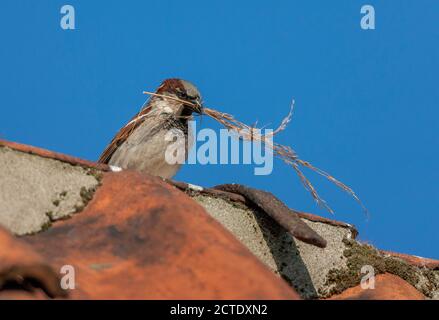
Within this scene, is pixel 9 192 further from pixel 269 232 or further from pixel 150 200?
pixel 269 232

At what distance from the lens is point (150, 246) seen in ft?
10.9

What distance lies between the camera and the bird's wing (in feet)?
21.3

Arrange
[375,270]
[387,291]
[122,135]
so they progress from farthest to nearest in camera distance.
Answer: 1. [122,135]
2. [375,270]
3. [387,291]

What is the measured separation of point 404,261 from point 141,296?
270cm

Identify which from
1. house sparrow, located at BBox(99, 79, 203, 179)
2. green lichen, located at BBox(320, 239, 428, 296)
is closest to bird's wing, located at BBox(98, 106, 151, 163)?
house sparrow, located at BBox(99, 79, 203, 179)

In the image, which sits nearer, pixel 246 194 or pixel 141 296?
pixel 141 296

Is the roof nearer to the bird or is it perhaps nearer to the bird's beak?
the bird's beak

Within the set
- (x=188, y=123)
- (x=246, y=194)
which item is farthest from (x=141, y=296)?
(x=188, y=123)

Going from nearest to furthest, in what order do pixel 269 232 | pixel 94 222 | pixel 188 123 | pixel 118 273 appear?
pixel 118 273 → pixel 94 222 → pixel 269 232 → pixel 188 123

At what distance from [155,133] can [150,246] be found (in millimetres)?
3092

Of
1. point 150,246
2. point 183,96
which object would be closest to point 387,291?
point 150,246

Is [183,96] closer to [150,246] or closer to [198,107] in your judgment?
[198,107]
